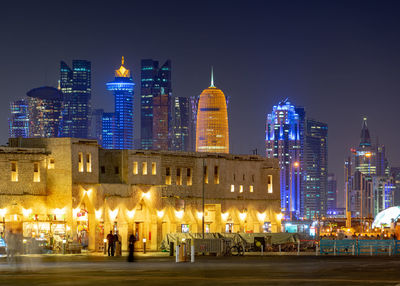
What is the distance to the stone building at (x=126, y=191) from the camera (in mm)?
79438

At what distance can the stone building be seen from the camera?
79438 millimetres


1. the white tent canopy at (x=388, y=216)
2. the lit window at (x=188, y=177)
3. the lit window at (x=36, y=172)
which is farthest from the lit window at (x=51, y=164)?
the white tent canopy at (x=388, y=216)

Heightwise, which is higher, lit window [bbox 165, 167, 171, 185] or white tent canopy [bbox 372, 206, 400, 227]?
lit window [bbox 165, 167, 171, 185]

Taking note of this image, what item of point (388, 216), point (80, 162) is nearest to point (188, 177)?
point (80, 162)

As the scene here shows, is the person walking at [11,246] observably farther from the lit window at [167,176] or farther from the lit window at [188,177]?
the lit window at [188,177]

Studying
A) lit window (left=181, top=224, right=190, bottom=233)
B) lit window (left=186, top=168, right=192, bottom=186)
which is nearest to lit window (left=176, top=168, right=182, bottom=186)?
lit window (left=186, top=168, right=192, bottom=186)

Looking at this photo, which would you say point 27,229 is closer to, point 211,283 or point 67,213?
point 67,213

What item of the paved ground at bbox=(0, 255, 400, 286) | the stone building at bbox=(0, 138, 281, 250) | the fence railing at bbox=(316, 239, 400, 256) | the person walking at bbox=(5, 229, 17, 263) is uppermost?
the stone building at bbox=(0, 138, 281, 250)

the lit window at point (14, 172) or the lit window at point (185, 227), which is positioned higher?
the lit window at point (14, 172)

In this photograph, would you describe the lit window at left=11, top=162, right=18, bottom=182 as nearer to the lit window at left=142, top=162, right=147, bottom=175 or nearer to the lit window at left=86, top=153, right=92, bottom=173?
the lit window at left=86, top=153, right=92, bottom=173

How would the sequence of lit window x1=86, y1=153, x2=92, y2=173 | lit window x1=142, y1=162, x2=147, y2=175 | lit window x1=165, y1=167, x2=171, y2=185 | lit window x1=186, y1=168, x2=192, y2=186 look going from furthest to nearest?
1. lit window x1=186, y1=168, x2=192, y2=186
2. lit window x1=165, y1=167, x2=171, y2=185
3. lit window x1=142, y1=162, x2=147, y2=175
4. lit window x1=86, y1=153, x2=92, y2=173

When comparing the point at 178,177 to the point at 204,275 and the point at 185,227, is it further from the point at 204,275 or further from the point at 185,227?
the point at 204,275

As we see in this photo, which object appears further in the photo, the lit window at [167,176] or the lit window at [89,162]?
the lit window at [167,176]

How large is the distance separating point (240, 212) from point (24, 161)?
3044 cm
